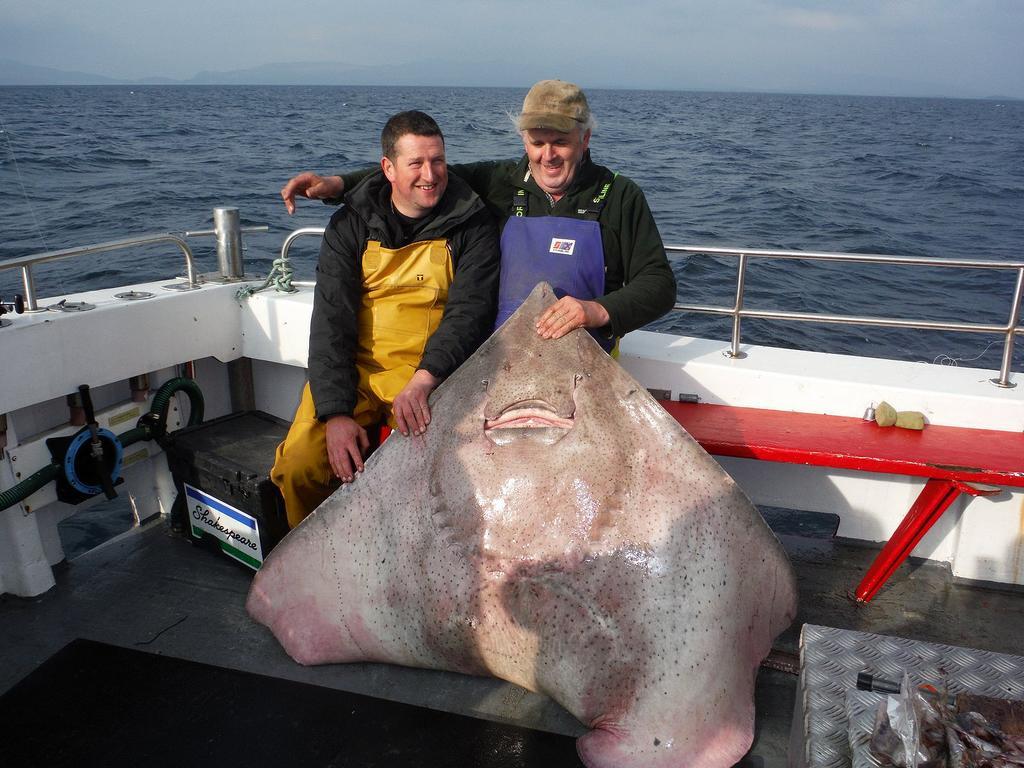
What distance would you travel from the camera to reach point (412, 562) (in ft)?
7.73

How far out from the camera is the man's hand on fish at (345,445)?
8.91 feet

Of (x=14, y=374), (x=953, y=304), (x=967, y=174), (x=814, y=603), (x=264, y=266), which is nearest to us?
(x=14, y=374)

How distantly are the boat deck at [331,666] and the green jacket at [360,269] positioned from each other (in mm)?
1028

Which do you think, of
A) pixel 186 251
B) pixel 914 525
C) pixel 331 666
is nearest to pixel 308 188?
pixel 186 251

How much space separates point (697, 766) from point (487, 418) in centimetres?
114

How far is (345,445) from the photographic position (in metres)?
2.77

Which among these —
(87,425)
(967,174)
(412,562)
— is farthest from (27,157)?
(967,174)

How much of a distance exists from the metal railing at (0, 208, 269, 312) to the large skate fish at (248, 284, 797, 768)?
75.1 inches

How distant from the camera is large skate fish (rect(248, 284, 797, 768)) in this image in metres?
2.10

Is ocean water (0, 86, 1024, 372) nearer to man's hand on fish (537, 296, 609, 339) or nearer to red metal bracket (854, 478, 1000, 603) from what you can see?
man's hand on fish (537, 296, 609, 339)

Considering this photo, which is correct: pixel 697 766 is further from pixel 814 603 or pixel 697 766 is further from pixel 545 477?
pixel 814 603

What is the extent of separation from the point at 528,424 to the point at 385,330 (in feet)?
3.81

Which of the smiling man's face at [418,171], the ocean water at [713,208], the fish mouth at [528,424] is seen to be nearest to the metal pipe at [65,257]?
the smiling man's face at [418,171]

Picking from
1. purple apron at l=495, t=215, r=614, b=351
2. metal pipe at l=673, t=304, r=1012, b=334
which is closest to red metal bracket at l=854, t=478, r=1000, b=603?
metal pipe at l=673, t=304, r=1012, b=334
